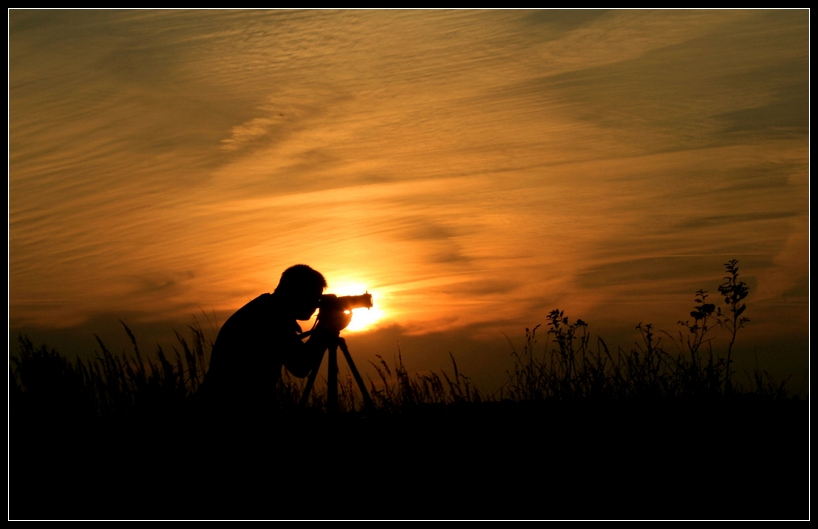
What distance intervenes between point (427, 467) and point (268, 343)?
4.71 ft

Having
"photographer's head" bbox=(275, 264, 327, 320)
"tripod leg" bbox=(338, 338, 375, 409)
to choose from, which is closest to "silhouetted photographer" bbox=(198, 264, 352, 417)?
"photographer's head" bbox=(275, 264, 327, 320)

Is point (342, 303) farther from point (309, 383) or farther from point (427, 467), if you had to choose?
point (427, 467)

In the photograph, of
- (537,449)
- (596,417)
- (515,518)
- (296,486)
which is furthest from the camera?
(596,417)

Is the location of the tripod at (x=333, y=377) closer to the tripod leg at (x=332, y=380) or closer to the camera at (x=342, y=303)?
the tripod leg at (x=332, y=380)

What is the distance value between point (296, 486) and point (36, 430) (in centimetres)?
217

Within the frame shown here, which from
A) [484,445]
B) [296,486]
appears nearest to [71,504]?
[296,486]

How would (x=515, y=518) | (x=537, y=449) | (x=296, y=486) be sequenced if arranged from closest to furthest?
(x=515, y=518) < (x=296, y=486) < (x=537, y=449)

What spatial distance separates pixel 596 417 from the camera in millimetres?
5289

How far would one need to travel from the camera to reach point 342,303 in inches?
222

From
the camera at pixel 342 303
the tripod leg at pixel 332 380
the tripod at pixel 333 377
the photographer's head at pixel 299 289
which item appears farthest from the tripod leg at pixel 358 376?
the photographer's head at pixel 299 289

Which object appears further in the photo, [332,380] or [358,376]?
[358,376]

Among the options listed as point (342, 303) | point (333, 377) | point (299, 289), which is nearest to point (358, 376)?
point (333, 377)

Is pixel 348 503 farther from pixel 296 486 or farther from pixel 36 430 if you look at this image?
pixel 36 430

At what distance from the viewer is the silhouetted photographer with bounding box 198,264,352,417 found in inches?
198
